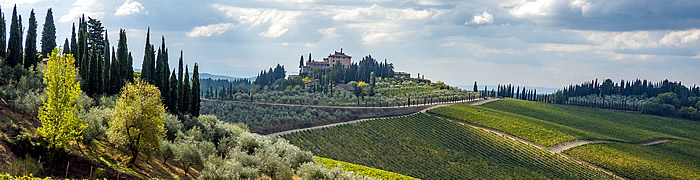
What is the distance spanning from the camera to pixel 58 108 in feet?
72.3

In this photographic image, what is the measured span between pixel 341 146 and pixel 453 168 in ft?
45.5

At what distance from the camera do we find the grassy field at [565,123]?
250 feet

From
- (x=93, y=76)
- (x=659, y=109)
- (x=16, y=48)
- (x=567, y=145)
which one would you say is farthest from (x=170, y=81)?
(x=659, y=109)

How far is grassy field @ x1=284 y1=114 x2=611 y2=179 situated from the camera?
55.2 metres

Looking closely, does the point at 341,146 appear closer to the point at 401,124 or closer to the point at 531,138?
the point at 401,124

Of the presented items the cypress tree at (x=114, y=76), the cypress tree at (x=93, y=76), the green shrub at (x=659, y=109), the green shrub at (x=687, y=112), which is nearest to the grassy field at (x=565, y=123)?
the green shrub at (x=687, y=112)

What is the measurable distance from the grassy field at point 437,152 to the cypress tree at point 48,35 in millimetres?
32461

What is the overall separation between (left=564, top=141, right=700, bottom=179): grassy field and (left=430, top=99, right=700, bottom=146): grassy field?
4988 mm

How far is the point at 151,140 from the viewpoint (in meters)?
24.9

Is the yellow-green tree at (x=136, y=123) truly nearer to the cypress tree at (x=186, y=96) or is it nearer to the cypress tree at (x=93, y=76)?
the cypress tree at (x=93, y=76)

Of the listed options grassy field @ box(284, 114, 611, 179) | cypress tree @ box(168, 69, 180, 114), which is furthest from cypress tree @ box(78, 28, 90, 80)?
grassy field @ box(284, 114, 611, 179)

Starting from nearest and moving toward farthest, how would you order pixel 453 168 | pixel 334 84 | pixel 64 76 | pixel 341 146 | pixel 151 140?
1. pixel 64 76
2. pixel 151 140
3. pixel 453 168
4. pixel 341 146
5. pixel 334 84

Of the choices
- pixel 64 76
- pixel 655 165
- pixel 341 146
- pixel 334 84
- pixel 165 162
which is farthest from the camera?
pixel 334 84

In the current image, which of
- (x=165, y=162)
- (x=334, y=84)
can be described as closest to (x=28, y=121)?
(x=165, y=162)
